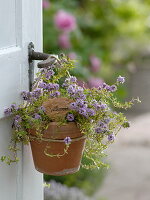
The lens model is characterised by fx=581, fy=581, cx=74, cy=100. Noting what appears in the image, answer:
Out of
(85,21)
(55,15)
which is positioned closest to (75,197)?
(55,15)

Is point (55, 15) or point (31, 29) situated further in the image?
point (55, 15)

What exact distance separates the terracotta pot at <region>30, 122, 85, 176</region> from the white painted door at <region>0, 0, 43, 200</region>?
0.08m

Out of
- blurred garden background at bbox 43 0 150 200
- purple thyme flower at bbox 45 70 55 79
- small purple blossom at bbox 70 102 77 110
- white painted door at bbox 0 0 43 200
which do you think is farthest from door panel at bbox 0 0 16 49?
blurred garden background at bbox 43 0 150 200

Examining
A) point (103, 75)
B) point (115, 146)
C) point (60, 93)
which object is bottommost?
point (115, 146)

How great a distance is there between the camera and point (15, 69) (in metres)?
1.57

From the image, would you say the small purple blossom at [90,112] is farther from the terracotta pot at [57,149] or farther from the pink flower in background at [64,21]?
the pink flower in background at [64,21]

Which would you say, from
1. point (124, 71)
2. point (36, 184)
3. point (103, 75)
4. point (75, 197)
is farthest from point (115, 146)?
point (36, 184)

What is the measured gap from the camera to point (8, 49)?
5.07 ft

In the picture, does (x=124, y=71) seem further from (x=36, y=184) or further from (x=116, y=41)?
(x=36, y=184)

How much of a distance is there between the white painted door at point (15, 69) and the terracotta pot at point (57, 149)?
3.1 inches

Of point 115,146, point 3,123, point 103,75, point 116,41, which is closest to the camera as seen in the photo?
point 3,123

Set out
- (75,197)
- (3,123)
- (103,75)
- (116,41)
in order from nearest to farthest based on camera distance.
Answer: (3,123) → (75,197) → (103,75) → (116,41)

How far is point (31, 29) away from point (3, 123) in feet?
1.01

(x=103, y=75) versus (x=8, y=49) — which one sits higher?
(x=8, y=49)
